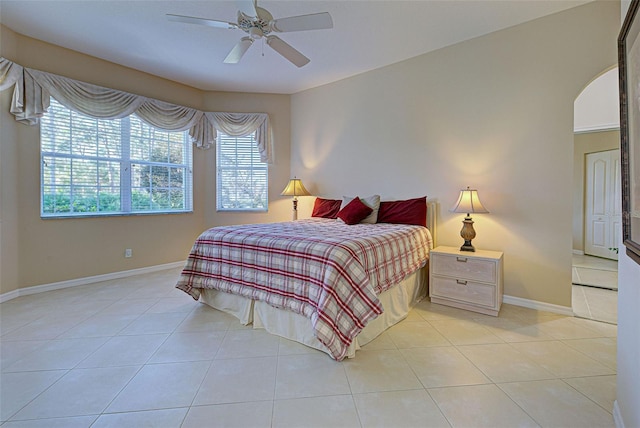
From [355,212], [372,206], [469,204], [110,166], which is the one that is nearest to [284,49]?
[355,212]

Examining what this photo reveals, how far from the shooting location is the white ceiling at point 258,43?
8.48 ft

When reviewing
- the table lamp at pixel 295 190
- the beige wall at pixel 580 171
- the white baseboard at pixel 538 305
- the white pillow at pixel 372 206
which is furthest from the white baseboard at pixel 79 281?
the beige wall at pixel 580 171

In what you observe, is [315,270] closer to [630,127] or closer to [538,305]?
[630,127]

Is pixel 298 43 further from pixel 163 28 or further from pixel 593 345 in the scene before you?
pixel 593 345

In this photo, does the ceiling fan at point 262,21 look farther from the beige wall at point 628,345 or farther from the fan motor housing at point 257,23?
the beige wall at point 628,345

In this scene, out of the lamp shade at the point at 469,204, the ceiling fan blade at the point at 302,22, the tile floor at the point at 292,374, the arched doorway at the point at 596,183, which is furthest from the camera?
the arched doorway at the point at 596,183

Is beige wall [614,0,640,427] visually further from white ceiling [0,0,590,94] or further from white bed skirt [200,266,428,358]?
white ceiling [0,0,590,94]

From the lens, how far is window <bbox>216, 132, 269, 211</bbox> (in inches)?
190

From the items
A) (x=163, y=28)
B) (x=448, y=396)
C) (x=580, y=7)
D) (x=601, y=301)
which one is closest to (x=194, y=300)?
(x=448, y=396)

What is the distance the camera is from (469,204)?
2891 mm

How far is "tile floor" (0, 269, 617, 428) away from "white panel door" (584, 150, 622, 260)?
3110 mm

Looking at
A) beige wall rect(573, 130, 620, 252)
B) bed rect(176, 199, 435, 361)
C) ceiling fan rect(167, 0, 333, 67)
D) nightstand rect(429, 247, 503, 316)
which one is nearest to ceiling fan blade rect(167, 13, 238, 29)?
ceiling fan rect(167, 0, 333, 67)

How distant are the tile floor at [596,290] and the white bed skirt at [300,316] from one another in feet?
5.02

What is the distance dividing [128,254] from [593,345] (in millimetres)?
4912
